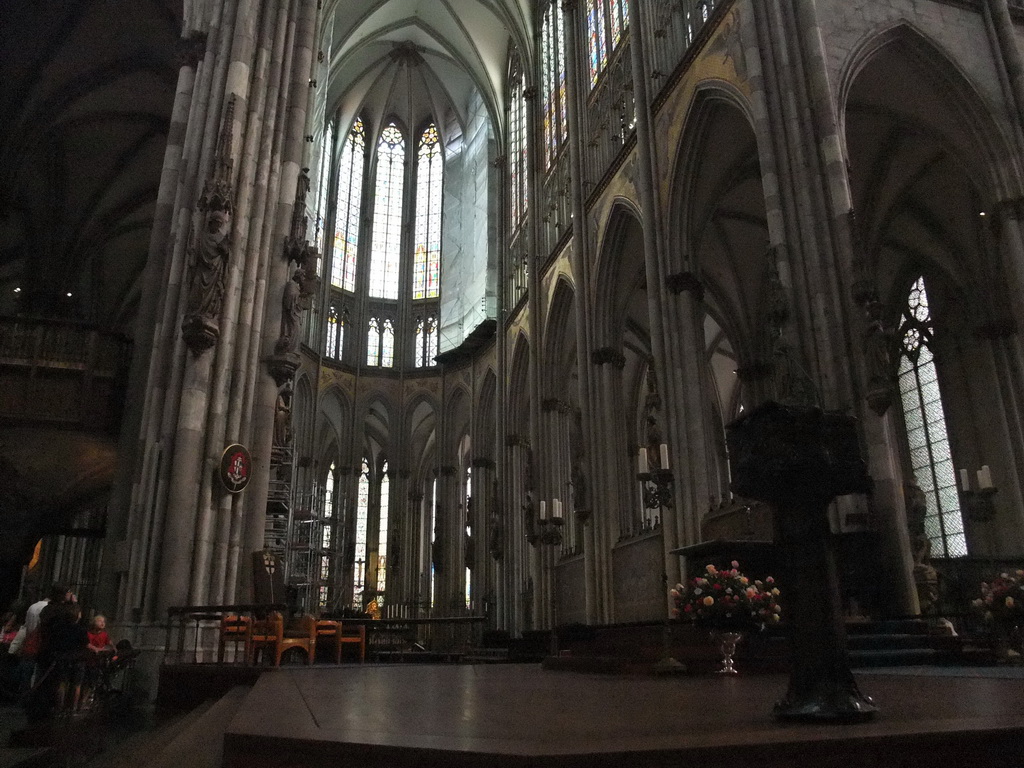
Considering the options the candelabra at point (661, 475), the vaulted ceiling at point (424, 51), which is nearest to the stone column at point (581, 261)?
the candelabra at point (661, 475)

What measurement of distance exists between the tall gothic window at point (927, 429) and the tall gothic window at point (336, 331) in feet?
65.2

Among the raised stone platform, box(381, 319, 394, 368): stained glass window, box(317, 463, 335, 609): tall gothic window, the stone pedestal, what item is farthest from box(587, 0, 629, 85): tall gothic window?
the raised stone platform

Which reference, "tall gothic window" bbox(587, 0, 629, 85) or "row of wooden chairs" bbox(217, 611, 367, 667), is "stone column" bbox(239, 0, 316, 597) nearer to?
"row of wooden chairs" bbox(217, 611, 367, 667)

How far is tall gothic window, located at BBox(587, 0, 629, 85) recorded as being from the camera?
1830cm

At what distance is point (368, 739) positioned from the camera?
252 centimetres

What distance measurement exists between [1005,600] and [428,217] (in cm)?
2866

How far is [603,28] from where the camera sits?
64.2 feet

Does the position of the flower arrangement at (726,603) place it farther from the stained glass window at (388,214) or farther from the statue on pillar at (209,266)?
the stained glass window at (388,214)

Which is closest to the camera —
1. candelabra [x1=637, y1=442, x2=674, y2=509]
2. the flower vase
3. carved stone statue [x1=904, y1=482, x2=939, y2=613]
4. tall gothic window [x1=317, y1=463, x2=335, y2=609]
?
the flower vase

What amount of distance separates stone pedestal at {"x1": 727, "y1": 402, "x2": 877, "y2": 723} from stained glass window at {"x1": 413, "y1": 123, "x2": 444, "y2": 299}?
29.7m

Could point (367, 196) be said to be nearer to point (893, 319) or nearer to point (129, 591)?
point (893, 319)

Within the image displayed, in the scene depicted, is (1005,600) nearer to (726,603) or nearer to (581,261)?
(726,603)

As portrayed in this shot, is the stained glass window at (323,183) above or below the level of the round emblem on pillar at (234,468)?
above

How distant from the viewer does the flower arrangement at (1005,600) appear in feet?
25.6
